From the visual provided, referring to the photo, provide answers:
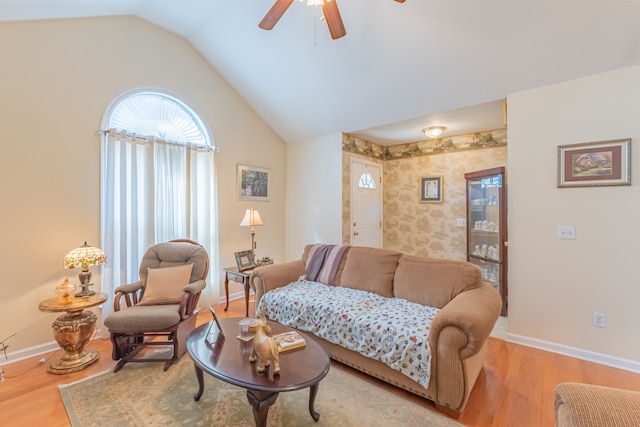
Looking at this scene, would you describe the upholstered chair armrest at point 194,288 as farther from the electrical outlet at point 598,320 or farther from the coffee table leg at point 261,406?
the electrical outlet at point 598,320

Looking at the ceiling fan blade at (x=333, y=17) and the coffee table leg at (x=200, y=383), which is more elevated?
the ceiling fan blade at (x=333, y=17)

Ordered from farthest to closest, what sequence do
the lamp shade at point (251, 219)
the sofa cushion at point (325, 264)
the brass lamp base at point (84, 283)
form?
the lamp shade at point (251, 219) → the sofa cushion at point (325, 264) → the brass lamp base at point (84, 283)

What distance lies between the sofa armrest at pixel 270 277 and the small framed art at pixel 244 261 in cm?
53

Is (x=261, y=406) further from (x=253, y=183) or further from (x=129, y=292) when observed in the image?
(x=253, y=183)

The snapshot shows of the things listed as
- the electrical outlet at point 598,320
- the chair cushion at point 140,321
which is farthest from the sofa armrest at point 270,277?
the electrical outlet at point 598,320

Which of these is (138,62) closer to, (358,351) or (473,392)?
(358,351)

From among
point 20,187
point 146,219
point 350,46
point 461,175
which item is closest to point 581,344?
point 461,175

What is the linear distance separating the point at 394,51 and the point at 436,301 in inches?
97.8

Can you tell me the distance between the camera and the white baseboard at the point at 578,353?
2309 mm

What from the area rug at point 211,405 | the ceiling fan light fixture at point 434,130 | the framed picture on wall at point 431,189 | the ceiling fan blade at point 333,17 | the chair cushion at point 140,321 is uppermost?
the ceiling fan blade at point 333,17

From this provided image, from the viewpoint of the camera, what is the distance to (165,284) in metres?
2.71

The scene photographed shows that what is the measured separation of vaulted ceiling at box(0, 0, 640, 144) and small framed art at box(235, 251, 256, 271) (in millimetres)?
2191

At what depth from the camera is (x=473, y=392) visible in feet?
6.61

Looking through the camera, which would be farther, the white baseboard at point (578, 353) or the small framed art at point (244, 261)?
the small framed art at point (244, 261)
